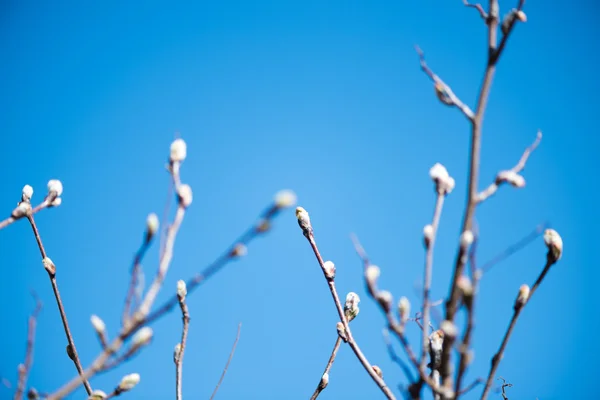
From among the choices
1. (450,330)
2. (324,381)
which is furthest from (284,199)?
(324,381)

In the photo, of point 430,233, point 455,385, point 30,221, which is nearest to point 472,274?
point 430,233

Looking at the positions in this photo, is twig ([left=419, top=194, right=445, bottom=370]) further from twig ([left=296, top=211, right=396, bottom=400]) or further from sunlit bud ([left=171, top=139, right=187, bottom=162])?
sunlit bud ([left=171, top=139, right=187, bottom=162])

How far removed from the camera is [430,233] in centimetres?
132

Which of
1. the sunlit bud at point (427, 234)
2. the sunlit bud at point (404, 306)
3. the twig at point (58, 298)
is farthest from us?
the twig at point (58, 298)

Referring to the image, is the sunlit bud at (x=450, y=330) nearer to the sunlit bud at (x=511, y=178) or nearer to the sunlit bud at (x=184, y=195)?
the sunlit bud at (x=511, y=178)

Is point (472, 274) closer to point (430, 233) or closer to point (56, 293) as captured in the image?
point (430, 233)

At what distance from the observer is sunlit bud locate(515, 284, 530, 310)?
55.0 inches

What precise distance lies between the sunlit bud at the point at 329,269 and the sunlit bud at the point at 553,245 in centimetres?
90

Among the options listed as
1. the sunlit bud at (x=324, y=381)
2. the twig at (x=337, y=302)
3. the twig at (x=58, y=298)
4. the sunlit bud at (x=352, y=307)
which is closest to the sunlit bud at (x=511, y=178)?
the twig at (x=337, y=302)

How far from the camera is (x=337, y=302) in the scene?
1759 mm

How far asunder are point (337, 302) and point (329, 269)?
18 cm

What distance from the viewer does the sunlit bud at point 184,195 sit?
43.5 inches

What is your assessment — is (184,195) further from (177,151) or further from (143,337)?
(143,337)

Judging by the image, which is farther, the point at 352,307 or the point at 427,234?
the point at 352,307
